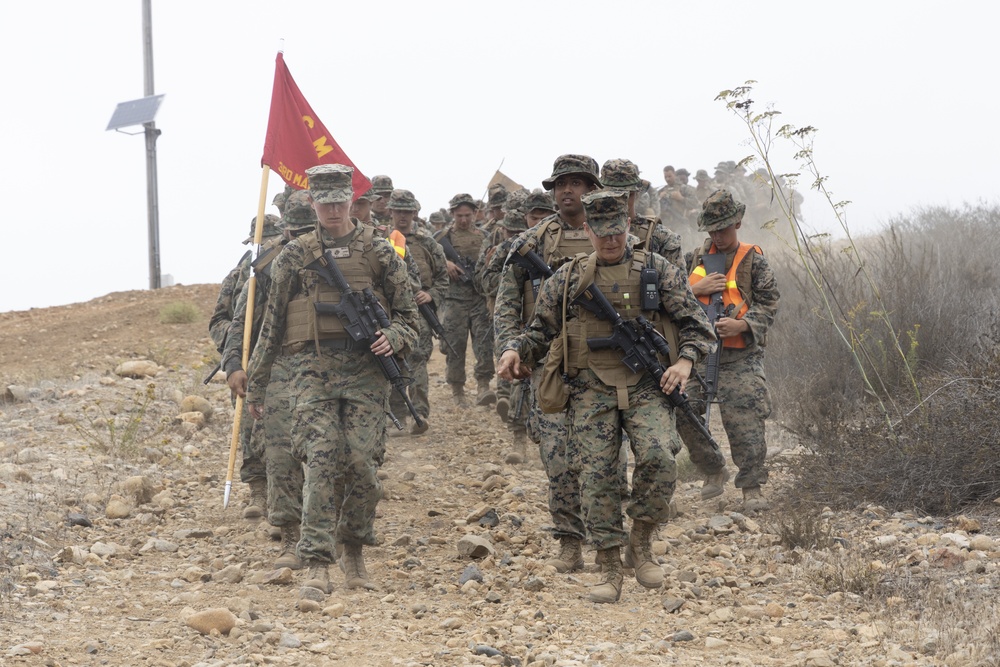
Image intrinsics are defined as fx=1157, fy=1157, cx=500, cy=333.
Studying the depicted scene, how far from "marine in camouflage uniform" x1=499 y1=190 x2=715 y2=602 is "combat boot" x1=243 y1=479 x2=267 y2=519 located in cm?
304

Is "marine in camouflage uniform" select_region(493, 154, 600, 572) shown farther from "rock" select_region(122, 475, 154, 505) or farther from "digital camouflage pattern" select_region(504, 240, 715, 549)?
"rock" select_region(122, 475, 154, 505)

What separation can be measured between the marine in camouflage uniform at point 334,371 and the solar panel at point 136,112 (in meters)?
14.3

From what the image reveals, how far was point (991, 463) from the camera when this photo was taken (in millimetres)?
7074

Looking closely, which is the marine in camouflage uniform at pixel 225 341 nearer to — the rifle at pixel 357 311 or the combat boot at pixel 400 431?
the rifle at pixel 357 311

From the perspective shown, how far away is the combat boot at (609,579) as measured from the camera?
19.1ft

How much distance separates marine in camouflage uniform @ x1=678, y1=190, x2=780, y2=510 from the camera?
25.6 ft

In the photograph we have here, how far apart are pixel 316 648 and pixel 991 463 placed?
4.33 meters

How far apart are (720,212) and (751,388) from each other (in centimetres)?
121

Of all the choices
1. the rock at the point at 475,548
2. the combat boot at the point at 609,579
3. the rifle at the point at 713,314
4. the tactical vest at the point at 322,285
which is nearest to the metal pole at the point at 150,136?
the rifle at the point at 713,314

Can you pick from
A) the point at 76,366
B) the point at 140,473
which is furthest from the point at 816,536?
the point at 76,366

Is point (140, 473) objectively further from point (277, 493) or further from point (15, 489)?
point (277, 493)

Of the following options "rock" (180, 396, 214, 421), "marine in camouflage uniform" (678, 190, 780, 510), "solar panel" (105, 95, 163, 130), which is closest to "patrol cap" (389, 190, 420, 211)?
"rock" (180, 396, 214, 421)

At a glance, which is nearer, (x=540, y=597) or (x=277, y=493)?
(x=540, y=597)

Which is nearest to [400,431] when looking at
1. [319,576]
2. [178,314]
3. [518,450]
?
[518,450]
